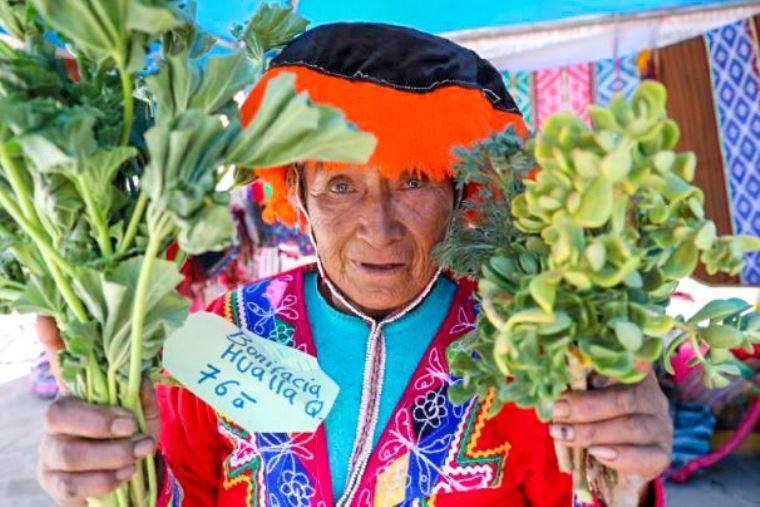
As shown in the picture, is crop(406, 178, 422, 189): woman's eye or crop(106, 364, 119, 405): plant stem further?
crop(406, 178, 422, 189): woman's eye

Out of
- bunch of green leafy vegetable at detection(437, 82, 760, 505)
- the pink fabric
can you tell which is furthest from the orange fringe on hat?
the pink fabric

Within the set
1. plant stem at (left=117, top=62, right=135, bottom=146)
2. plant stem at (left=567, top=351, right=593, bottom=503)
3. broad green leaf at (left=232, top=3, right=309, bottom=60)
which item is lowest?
plant stem at (left=567, top=351, right=593, bottom=503)

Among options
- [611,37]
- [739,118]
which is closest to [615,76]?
[611,37]

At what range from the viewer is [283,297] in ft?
4.85

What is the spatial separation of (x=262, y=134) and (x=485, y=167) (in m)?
0.32

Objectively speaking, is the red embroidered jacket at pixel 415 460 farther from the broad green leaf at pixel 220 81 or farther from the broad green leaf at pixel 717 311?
the broad green leaf at pixel 220 81

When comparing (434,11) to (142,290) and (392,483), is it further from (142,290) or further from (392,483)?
(142,290)

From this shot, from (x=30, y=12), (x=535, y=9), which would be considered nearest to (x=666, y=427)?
(x=30, y=12)

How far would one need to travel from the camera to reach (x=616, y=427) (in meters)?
0.90

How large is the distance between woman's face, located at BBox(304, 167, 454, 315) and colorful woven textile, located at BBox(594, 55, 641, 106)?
268 centimetres

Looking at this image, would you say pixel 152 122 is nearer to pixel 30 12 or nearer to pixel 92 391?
pixel 30 12

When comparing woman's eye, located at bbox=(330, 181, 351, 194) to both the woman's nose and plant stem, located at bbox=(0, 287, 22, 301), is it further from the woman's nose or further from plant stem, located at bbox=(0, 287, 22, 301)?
plant stem, located at bbox=(0, 287, 22, 301)

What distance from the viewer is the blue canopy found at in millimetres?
2793

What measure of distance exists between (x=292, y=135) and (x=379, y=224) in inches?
20.4
